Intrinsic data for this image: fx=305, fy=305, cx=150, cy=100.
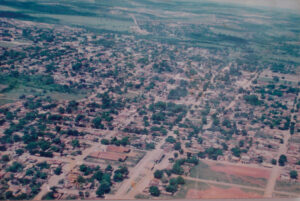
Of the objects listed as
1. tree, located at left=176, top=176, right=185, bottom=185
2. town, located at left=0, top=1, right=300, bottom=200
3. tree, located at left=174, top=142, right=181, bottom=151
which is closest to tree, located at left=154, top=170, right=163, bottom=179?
town, located at left=0, top=1, right=300, bottom=200

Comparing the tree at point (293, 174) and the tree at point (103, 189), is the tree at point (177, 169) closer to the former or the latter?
the tree at point (103, 189)

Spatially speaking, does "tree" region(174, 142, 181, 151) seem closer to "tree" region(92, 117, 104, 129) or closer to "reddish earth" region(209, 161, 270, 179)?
"reddish earth" region(209, 161, 270, 179)

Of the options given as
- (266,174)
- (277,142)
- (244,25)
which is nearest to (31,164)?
(266,174)

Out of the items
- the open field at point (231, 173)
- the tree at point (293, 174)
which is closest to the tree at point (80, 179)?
the open field at point (231, 173)

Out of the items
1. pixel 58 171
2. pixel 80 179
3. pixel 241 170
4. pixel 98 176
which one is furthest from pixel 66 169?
pixel 241 170

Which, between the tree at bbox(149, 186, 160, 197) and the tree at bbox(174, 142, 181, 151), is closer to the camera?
the tree at bbox(149, 186, 160, 197)

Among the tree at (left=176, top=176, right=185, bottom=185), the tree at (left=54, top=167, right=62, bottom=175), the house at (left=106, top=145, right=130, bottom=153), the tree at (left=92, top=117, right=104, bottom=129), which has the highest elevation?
the tree at (left=92, top=117, right=104, bottom=129)

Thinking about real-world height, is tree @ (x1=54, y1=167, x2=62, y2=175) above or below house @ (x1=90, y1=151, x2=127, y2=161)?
below

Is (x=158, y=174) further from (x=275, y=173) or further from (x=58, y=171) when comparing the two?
(x=275, y=173)
